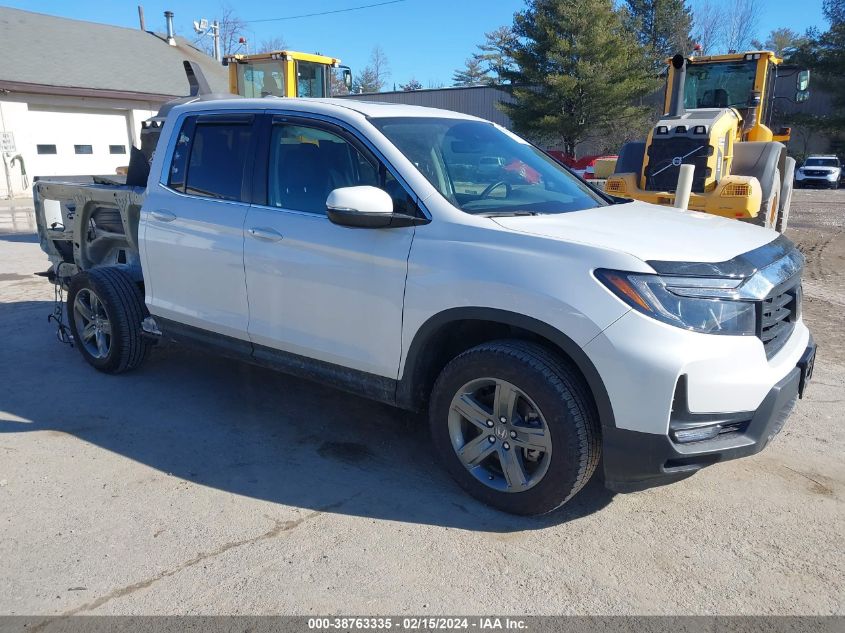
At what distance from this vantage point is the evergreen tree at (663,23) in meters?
44.2

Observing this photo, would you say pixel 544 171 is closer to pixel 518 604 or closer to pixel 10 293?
pixel 518 604

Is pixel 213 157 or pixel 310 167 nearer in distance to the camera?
pixel 310 167

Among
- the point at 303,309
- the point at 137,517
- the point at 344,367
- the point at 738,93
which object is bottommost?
→ the point at 137,517

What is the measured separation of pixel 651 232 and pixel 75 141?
24.8 meters

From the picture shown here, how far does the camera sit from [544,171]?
432 centimetres

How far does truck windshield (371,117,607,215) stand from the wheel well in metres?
0.60

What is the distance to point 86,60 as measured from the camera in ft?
81.8

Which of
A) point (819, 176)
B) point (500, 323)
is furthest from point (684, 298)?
point (819, 176)

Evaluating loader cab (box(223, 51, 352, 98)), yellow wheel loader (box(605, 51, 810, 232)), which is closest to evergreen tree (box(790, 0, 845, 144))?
yellow wheel loader (box(605, 51, 810, 232))

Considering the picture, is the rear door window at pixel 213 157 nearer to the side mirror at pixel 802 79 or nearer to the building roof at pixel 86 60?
the side mirror at pixel 802 79

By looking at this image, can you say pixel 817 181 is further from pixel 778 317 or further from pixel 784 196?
pixel 778 317

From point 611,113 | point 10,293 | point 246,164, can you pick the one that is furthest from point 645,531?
point 611,113

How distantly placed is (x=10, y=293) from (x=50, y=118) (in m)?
17.7

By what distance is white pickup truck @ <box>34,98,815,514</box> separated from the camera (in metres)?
2.86
